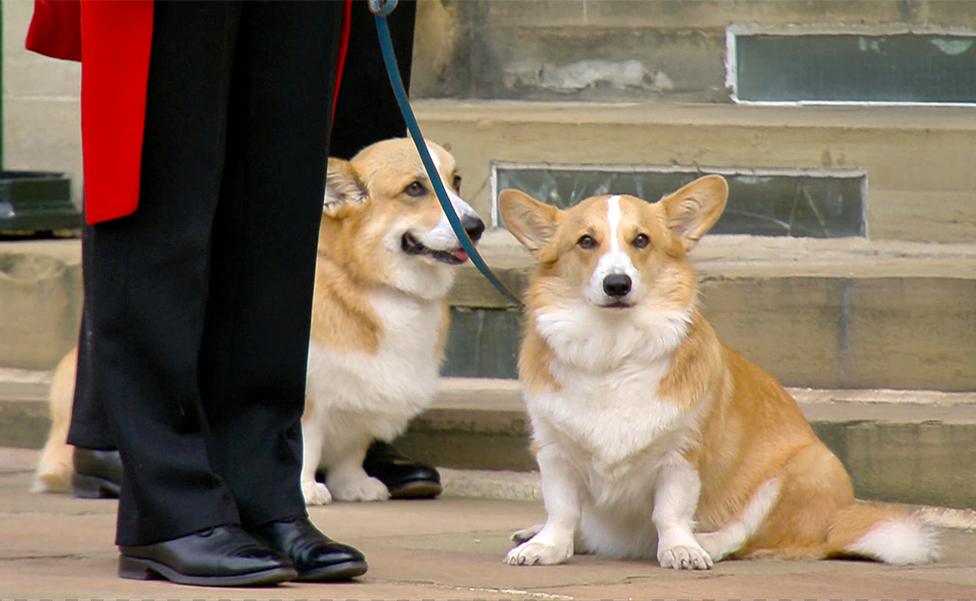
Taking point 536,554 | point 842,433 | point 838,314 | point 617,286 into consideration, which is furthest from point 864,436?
point 536,554

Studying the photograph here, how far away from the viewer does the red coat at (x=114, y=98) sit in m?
2.32

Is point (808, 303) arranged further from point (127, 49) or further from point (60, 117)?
point (60, 117)

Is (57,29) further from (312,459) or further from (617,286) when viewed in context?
(312,459)

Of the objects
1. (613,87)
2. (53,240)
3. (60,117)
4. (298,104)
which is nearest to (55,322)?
(53,240)

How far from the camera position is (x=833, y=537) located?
3016mm

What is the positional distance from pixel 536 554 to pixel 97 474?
1.19 m

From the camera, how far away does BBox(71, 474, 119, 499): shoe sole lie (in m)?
3.61

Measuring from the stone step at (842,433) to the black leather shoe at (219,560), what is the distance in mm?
1410

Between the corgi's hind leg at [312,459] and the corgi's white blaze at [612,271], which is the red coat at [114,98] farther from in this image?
the corgi's hind leg at [312,459]

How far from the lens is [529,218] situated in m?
3.16

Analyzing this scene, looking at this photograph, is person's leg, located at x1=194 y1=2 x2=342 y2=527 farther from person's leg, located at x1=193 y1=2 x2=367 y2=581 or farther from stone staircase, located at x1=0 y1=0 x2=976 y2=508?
stone staircase, located at x1=0 y1=0 x2=976 y2=508

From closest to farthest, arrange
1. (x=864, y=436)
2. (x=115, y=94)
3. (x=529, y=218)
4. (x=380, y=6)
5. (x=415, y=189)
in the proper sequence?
(x=115, y=94) < (x=380, y=6) < (x=529, y=218) < (x=864, y=436) < (x=415, y=189)

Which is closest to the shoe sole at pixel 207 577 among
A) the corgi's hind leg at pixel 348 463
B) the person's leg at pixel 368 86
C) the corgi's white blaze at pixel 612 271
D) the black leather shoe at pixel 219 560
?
the black leather shoe at pixel 219 560

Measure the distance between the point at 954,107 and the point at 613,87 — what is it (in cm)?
106
